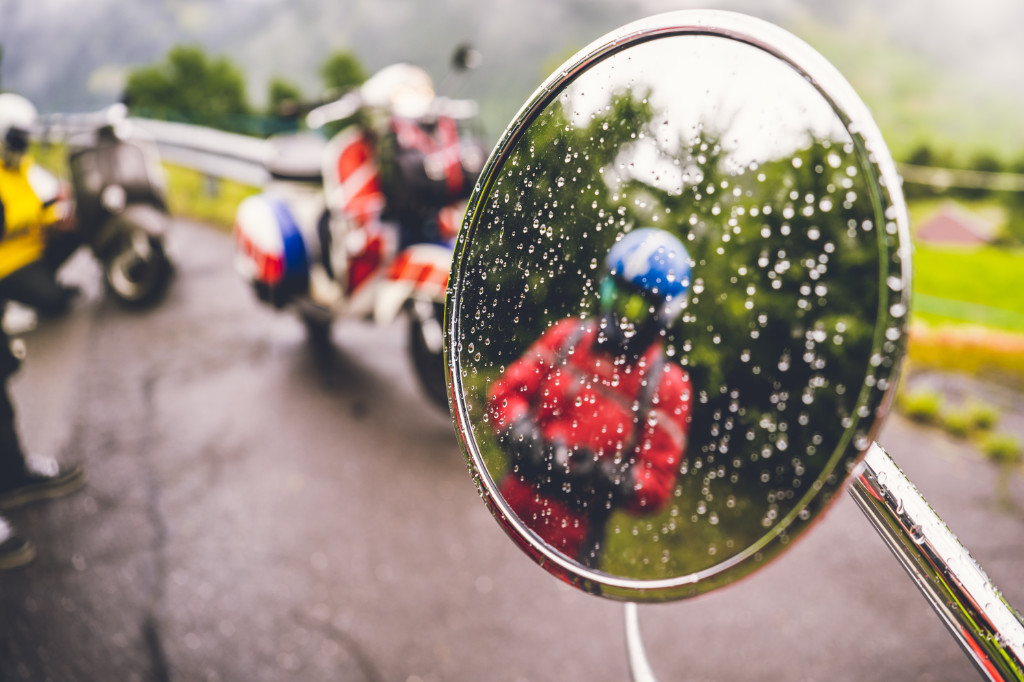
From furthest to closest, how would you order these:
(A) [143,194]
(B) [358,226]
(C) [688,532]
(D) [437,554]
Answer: (A) [143,194], (B) [358,226], (D) [437,554], (C) [688,532]

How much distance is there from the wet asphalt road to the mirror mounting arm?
195cm

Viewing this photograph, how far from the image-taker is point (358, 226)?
4.01 m

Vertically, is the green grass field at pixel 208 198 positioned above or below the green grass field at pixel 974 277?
above

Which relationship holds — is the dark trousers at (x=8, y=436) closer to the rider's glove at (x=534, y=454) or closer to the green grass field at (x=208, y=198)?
the rider's glove at (x=534, y=454)

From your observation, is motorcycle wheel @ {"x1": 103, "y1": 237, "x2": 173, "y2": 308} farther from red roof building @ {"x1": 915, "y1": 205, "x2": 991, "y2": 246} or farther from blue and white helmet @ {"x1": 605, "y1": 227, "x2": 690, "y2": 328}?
red roof building @ {"x1": 915, "y1": 205, "x2": 991, "y2": 246}

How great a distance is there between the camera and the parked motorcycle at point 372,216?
3.75 meters

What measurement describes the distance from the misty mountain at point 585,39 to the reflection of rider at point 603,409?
3877 cm

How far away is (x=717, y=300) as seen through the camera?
68 cm

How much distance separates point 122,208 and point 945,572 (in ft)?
19.2

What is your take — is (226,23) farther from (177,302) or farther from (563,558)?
(563,558)

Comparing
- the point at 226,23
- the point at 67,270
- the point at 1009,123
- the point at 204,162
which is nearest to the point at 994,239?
the point at 204,162

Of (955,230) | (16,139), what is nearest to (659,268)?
(16,139)

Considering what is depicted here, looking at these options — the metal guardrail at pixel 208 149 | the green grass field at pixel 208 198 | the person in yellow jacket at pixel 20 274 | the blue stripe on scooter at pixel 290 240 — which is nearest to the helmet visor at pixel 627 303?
the person in yellow jacket at pixel 20 274

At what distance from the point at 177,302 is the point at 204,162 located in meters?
3.72
